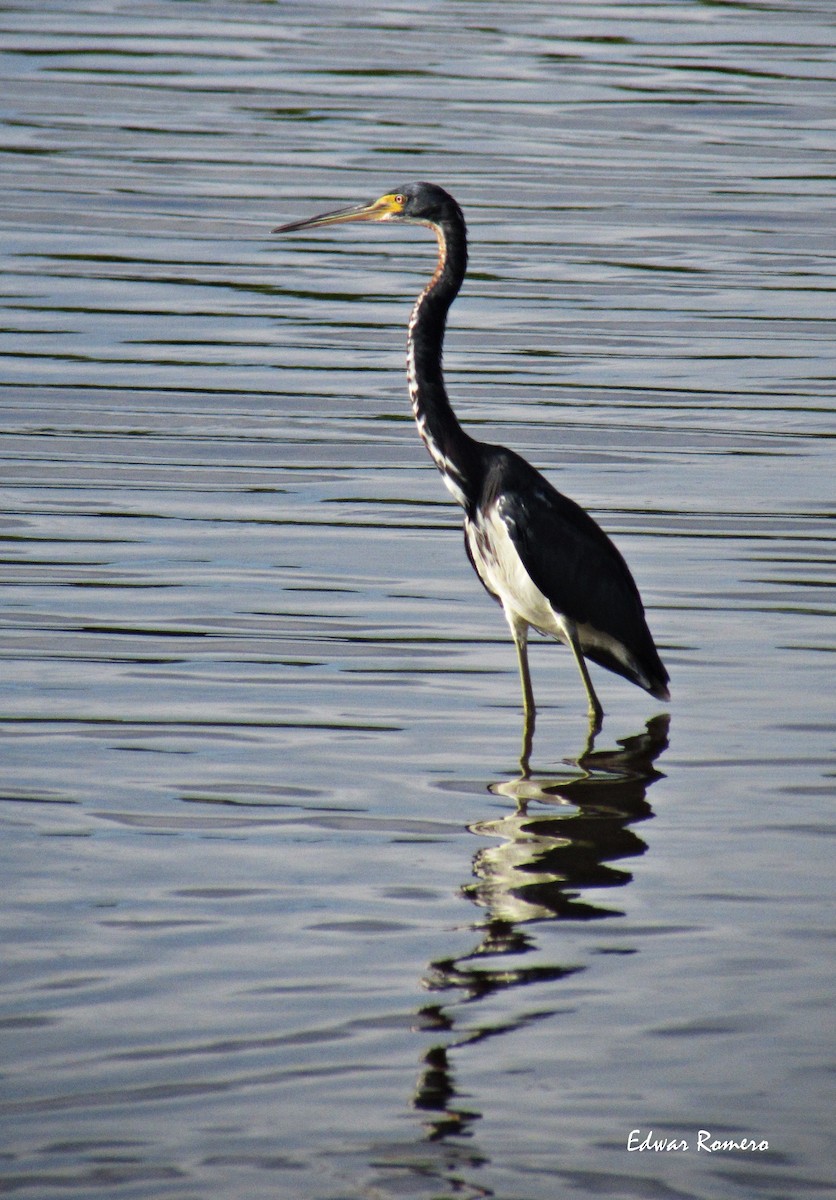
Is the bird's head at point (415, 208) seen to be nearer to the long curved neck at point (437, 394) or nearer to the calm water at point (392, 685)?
the long curved neck at point (437, 394)

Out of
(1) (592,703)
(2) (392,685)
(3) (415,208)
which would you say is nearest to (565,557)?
(1) (592,703)

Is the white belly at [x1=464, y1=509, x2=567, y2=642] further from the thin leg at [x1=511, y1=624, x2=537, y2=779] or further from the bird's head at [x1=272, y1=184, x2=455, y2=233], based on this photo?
the bird's head at [x1=272, y1=184, x2=455, y2=233]

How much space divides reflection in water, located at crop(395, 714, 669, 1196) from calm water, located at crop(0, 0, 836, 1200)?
2 centimetres

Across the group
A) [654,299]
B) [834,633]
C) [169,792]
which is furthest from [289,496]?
[654,299]

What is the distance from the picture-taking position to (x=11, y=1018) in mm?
4246

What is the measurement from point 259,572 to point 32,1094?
162 inches

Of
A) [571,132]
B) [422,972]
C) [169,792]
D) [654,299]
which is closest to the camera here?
[422,972]

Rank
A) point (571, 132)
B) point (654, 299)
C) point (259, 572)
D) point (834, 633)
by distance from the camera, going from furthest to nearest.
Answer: point (571, 132) < point (654, 299) < point (259, 572) < point (834, 633)

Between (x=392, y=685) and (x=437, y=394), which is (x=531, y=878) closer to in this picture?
(x=392, y=685)

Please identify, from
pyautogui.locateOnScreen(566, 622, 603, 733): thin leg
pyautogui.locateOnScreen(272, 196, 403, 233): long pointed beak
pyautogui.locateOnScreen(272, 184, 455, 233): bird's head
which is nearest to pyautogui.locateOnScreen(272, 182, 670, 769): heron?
pyautogui.locateOnScreen(566, 622, 603, 733): thin leg

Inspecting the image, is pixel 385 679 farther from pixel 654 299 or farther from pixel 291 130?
pixel 291 130

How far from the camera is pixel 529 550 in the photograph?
660 centimetres

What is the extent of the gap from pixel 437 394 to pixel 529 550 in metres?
0.74

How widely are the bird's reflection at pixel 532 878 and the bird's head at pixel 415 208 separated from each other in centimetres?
210
